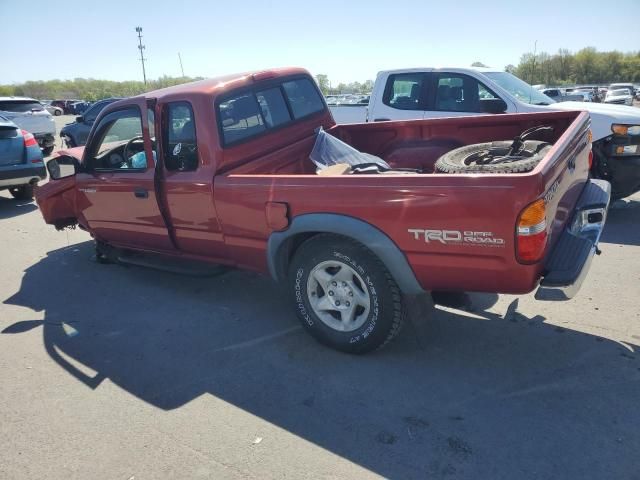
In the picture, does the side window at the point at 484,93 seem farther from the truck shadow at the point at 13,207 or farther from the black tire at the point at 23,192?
the black tire at the point at 23,192

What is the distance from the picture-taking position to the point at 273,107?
14.7 ft

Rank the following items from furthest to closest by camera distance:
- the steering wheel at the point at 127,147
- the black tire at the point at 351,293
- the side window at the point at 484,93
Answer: the side window at the point at 484,93 → the steering wheel at the point at 127,147 → the black tire at the point at 351,293

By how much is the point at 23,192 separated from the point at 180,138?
21.3 ft

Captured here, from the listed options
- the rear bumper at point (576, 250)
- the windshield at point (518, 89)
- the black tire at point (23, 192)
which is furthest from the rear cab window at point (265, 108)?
the black tire at point (23, 192)

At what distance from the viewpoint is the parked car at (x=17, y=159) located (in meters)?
7.90

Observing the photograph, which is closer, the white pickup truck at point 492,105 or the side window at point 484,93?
the white pickup truck at point 492,105

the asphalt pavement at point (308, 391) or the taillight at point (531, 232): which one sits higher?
the taillight at point (531, 232)

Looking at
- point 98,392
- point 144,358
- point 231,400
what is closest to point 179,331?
point 144,358

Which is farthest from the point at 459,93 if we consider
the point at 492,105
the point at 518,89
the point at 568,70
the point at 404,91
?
the point at 568,70

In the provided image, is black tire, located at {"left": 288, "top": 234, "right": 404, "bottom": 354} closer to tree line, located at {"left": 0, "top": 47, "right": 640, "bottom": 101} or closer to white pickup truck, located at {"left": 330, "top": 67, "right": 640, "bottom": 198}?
white pickup truck, located at {"left": 330, "top": 67, "right": 640, "bottom": 198}

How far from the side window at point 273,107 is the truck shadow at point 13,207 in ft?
19.1

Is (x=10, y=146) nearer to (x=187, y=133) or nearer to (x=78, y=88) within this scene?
(x=187, y=133)

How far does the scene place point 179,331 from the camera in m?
3.96

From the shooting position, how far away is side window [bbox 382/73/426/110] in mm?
7445
